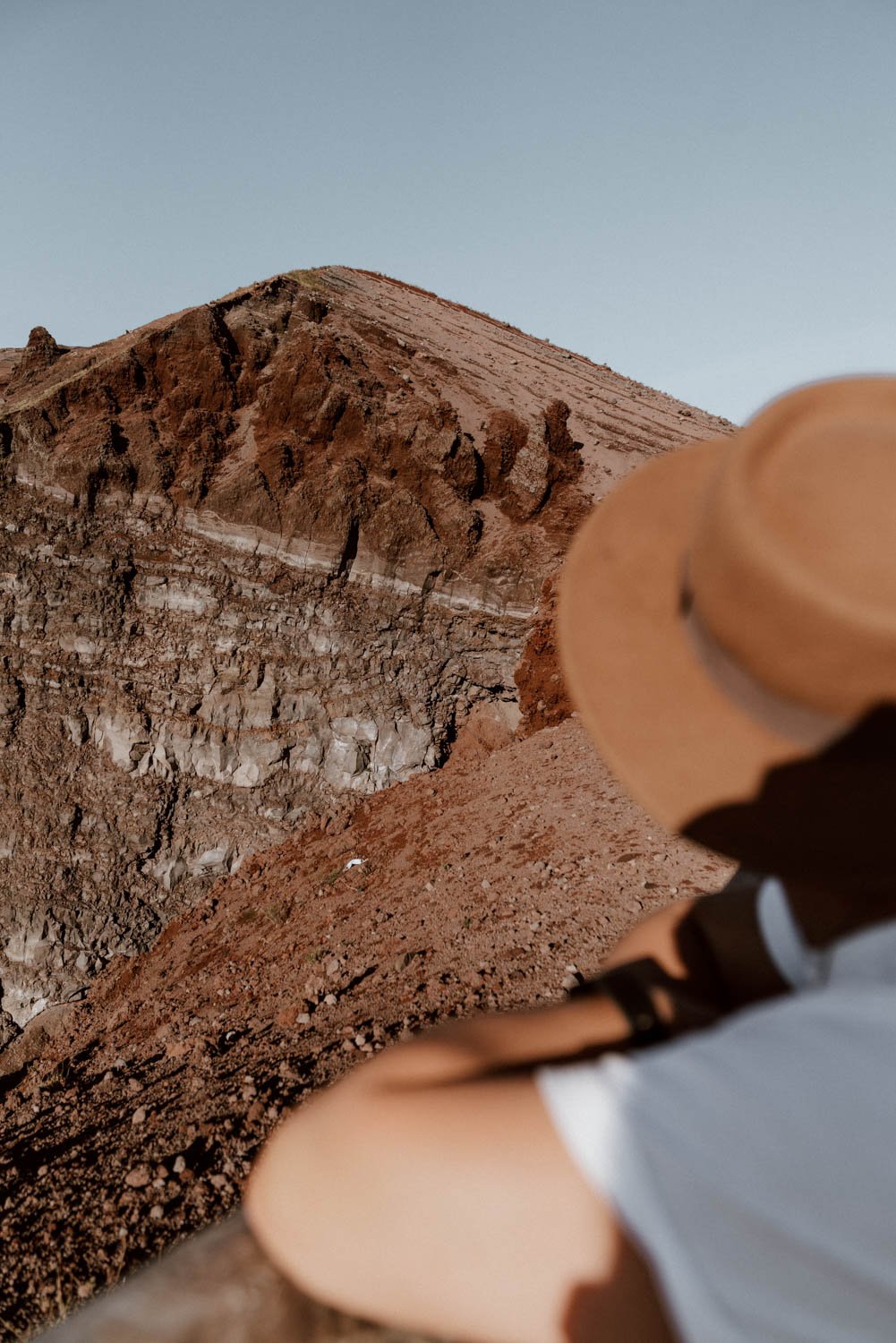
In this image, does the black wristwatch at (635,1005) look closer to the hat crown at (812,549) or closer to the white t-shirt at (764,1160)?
the white t-shirt at (764,1160)

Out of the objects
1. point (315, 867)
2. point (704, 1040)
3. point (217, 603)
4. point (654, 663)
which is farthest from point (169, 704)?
point (704, 1040)

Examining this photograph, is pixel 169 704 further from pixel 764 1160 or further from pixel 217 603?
pixel 764 1160

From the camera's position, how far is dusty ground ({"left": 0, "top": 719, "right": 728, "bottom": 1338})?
2705 millimetres

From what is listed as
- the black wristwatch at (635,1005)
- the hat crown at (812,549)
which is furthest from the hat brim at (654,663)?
the black wristwatch at (635,1005)

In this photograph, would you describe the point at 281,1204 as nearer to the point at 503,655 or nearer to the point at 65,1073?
the point at 65,1073

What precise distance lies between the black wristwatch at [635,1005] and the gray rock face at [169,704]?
8.05 m

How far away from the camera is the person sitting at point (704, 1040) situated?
0.66 meters

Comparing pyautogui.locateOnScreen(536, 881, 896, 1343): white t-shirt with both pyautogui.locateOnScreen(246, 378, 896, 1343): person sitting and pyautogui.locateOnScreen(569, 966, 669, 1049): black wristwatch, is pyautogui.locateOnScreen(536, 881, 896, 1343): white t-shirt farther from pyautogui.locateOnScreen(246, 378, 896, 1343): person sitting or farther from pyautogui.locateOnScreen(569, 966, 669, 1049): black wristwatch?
pyautogui.locateOnScreen(569, 966, 669, 1049): black wristwatch

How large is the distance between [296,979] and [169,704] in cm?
437

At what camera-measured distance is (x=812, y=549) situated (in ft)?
3.11

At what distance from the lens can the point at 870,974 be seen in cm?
76

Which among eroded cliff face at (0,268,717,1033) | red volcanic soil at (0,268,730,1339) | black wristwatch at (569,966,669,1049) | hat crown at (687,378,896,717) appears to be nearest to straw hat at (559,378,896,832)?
hat crown at (687,378,896,717)

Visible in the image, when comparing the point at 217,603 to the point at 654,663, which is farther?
the point at 217,603

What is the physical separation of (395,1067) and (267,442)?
28.6ft
